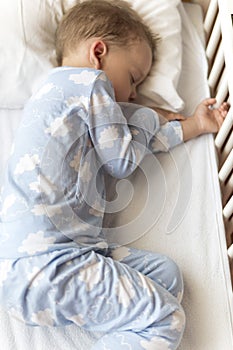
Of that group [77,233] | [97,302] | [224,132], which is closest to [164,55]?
[224,132]

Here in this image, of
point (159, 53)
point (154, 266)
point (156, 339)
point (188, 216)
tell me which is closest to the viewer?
point (156, 339)

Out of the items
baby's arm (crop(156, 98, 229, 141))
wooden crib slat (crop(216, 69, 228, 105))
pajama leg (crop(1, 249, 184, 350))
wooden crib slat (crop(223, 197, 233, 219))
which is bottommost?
pajama leg (crop(1, 249, 184, 350))

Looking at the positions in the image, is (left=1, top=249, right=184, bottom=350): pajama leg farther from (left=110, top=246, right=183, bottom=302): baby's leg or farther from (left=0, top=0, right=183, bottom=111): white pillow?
(left=0, top=0, right=183, bottom=111): white pillow

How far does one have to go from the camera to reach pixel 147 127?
1.17m

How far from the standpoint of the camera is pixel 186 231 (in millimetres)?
1128

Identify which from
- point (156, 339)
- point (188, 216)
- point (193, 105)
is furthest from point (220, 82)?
point (156, 339)

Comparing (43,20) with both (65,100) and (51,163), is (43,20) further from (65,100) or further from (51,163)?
(51,163)

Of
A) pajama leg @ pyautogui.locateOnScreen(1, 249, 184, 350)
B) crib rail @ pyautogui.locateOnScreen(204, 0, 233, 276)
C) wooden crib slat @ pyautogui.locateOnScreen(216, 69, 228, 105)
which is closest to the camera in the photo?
pajama leg @ pyautogui.locateOnScreen(1, 249, 184, 350)

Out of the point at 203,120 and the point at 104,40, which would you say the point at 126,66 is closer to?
the point at 104,40

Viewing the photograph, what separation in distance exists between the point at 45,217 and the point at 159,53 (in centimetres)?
52

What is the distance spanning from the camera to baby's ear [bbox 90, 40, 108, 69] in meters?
1.12

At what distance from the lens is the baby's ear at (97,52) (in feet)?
3.68

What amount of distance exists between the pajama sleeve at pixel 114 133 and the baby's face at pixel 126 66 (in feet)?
0.13

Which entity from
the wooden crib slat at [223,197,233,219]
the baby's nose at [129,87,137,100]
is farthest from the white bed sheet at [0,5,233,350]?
the baby's nose at [129,87,137,100]
